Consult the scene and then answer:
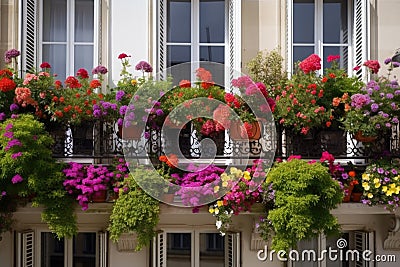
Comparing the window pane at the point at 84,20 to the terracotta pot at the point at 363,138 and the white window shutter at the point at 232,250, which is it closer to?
the white window shutter at the point at 232,250

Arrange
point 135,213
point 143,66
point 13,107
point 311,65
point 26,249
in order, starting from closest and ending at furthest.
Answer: point 135,213 → point 13,107 → point 311,65 → point 143,66 → point 26,249

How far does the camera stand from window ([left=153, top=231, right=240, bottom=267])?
8.38 m

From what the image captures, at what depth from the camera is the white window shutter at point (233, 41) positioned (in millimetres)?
8109

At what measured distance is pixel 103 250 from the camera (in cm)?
794

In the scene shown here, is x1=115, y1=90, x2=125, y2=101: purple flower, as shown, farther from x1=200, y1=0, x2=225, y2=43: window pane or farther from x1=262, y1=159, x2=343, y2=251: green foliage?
x1=262, y1=159, x2=343, y2=251: green foliage

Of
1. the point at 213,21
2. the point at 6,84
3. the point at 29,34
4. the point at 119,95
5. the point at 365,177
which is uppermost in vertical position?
the point at 213,21

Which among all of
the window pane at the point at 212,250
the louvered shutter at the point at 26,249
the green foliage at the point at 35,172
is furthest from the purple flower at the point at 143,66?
the louvered shutter at the point at 26,249

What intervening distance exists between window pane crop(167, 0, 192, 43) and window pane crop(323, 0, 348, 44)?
2.18 metres

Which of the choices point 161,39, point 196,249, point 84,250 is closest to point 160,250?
point 196,249

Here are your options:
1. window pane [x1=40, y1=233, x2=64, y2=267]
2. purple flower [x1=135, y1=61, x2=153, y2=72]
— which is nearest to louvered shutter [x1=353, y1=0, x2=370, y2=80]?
purple flower [x1=135, y1=61, x2=153, y2=72]

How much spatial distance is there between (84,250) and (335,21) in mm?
5391

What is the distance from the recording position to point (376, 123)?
7203 mm

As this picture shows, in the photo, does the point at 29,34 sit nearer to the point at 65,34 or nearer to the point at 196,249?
the point at 65,34

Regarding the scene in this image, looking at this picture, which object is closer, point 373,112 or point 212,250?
point 373,112
